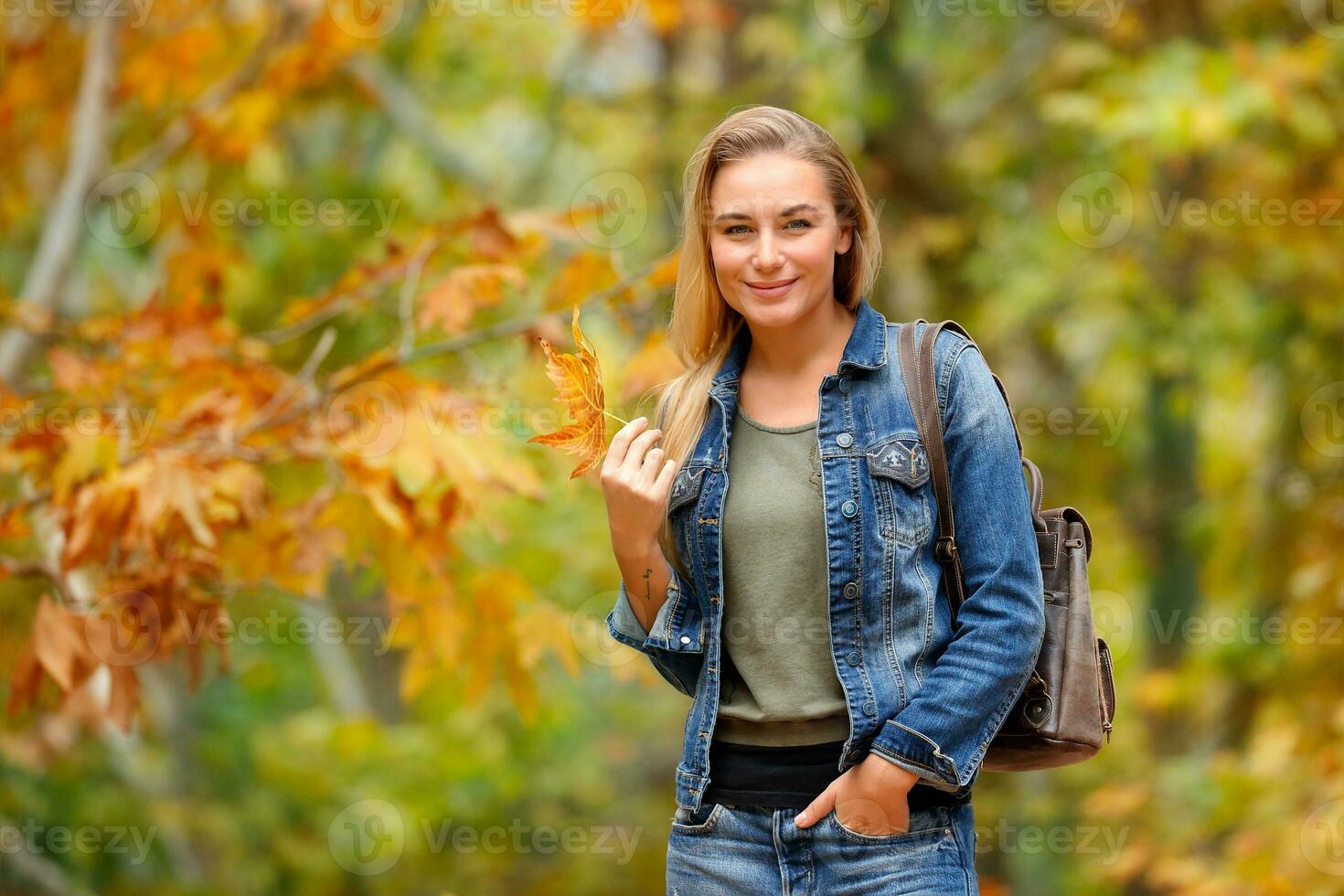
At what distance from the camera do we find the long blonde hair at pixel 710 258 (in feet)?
6.33

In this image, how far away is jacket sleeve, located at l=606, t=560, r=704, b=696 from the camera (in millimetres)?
1958

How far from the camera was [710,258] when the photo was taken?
2037mm

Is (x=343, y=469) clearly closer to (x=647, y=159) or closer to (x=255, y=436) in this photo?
(x=255, y=436)

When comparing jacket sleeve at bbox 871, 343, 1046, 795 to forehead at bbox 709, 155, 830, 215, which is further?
forehead at bbox 709, 155, 830, 215

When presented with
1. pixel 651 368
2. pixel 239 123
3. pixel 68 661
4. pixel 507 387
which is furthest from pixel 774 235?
pixel 239 123

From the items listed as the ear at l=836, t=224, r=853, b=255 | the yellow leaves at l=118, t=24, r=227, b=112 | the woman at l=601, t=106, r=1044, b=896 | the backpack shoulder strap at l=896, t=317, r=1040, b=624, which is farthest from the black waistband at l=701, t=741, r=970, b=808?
the yellow leaves at l=118, t=24, r=227, b=112

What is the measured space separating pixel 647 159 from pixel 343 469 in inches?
173

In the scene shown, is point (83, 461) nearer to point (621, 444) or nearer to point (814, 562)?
point (621, 444)

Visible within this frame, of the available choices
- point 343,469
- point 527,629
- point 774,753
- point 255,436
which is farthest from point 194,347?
point 774,753

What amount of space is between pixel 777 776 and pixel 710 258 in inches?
29.9

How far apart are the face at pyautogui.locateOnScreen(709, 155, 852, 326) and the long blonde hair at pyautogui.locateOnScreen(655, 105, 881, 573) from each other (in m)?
0.03

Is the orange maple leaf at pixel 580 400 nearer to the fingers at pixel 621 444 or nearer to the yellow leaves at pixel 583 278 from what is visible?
the fingers at pixel 621 444

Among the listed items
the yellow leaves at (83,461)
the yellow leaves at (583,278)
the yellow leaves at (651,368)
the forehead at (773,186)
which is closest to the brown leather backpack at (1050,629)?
the forehead at (773,186)

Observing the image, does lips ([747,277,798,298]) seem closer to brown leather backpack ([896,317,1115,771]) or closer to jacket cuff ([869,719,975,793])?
brown leather backpack ([896,317,1115,771])
